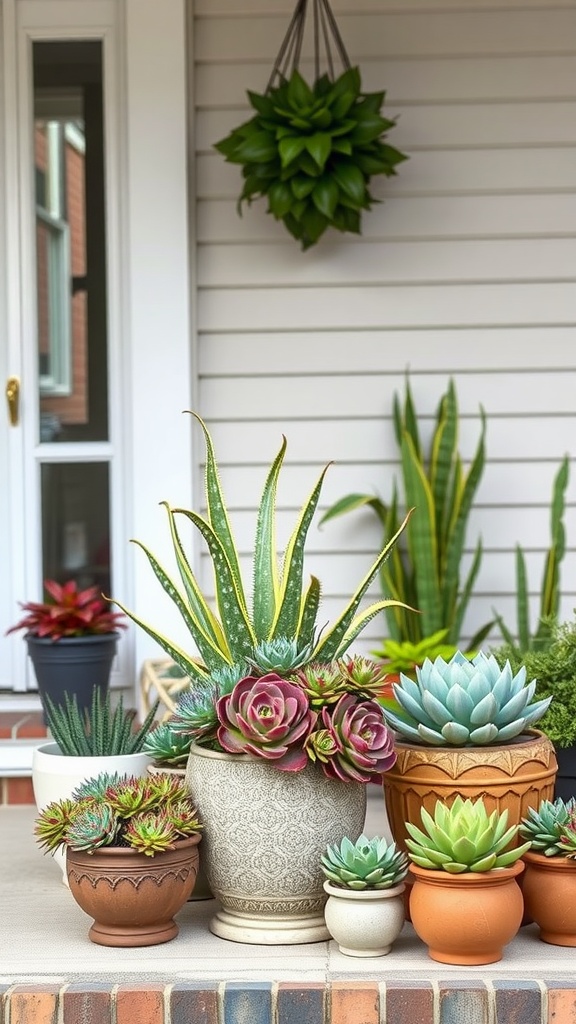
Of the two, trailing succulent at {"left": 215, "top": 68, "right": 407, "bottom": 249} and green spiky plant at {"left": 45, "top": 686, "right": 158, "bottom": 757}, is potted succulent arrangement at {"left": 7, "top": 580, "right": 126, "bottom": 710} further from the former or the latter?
trailing succulent at {"left": 215, "top": 68, "right": 407, "bottom": 249}

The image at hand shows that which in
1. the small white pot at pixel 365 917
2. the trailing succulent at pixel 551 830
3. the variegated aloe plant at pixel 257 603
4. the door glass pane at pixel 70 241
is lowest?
the small white pot at pixel 365 917

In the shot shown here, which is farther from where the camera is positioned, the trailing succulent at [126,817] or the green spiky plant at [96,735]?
the green spiky plant at [96,735]

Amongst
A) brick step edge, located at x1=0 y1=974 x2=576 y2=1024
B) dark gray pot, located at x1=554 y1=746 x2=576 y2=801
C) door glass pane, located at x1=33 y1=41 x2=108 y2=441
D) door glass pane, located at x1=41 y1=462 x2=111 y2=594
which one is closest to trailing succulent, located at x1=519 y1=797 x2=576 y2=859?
brick step edge, located at x1=0 y1=974 x2=576 y2=1024

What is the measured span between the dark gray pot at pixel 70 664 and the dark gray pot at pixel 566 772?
4.72 ft

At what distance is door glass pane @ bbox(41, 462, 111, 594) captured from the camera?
3809 millimetres

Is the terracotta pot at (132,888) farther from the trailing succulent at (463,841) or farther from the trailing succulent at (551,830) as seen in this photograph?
the trailing succulent at (551,830)

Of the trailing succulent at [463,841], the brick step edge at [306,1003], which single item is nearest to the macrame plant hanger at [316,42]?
the trailing succulent at [463,841]

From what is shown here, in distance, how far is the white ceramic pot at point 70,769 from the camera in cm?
234

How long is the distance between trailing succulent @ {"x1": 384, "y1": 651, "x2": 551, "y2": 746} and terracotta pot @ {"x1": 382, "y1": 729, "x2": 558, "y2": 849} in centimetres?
3

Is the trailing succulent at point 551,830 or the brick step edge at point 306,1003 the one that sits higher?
the trailing succulent at point 551,830

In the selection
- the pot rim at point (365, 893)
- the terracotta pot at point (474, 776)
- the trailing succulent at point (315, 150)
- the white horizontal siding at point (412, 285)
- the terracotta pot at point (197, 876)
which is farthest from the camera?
the white horizontal siding at point (412, 285)

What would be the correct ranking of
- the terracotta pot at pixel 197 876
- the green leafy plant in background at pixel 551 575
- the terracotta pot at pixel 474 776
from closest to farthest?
the terracotta pot at pixel 474 776, the terracotta pot at pixel 197 876, the green leafy plant in background at pixel 551 575

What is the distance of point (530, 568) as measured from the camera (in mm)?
3779

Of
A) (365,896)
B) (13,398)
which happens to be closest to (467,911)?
(365,896)
